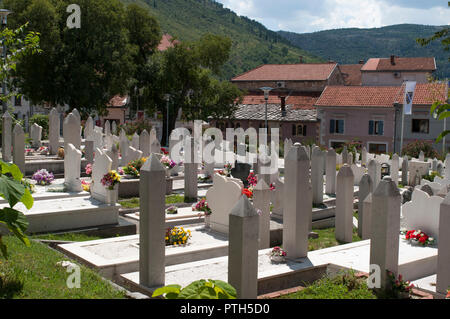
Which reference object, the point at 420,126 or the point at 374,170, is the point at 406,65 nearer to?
the point at 420,126

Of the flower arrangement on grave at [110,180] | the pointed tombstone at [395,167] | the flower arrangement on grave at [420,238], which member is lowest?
the flower arrangement on grave at [420,238]

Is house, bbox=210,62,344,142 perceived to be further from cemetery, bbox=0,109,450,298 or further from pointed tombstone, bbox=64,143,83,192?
pointed tombstone, bbox=64,143,83,192

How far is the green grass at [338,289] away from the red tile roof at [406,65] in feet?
204

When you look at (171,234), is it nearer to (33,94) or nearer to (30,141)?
(30,141)

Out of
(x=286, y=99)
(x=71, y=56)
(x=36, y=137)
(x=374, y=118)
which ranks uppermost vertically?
(x=71, y=56)

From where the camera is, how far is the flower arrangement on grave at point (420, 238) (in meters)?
9.50

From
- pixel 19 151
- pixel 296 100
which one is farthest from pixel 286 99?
pixel 19 151

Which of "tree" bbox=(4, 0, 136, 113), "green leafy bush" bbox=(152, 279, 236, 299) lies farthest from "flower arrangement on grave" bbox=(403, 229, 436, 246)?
"tree" bbox=(4, 0, 136, 113)

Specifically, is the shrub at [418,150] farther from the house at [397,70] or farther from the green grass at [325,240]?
the house at [397,70]

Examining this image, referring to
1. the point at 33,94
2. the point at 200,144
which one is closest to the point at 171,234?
the point at 200,144

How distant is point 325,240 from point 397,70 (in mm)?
58874

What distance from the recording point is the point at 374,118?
4253 centimetres

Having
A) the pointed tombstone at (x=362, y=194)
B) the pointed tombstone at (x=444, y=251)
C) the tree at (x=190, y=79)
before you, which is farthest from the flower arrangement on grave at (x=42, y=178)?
the tree at (x=190, y=79)

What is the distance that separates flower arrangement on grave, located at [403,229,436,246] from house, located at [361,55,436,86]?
58.9 metres
